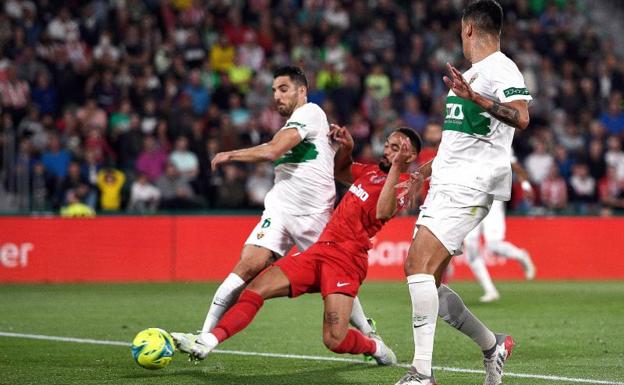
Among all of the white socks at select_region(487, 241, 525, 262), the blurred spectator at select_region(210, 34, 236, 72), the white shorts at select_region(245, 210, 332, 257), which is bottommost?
the white socks at select_region(487, 241, 525, 262)

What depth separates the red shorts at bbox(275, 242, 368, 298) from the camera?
830 centimetres

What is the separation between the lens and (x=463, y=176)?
292 inches

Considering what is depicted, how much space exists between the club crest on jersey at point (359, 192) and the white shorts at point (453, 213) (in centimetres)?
→ 117

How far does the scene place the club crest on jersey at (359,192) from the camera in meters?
8.59

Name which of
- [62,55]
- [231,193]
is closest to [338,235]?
[231,193]

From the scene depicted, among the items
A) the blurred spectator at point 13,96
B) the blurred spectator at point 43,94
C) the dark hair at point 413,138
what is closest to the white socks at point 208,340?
the dark hair at point 413,138

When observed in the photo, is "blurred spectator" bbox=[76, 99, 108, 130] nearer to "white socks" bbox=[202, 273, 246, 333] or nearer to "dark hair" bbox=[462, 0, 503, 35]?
"white socks" bbox=[202, 273, 246, 333]

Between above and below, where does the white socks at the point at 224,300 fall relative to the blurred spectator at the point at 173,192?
below

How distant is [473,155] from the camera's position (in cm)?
741

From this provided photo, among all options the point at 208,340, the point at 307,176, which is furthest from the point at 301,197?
the point at 208,340

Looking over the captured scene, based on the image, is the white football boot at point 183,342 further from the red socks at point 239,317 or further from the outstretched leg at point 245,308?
the red socks at point 239,317

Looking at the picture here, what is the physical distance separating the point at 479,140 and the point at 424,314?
3.92ft

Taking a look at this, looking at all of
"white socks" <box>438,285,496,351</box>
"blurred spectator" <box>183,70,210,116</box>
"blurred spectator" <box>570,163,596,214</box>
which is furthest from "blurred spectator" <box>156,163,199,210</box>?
"white socks" <box>438,285,496,351</box>

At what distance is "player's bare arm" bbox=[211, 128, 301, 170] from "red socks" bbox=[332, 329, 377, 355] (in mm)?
1415
